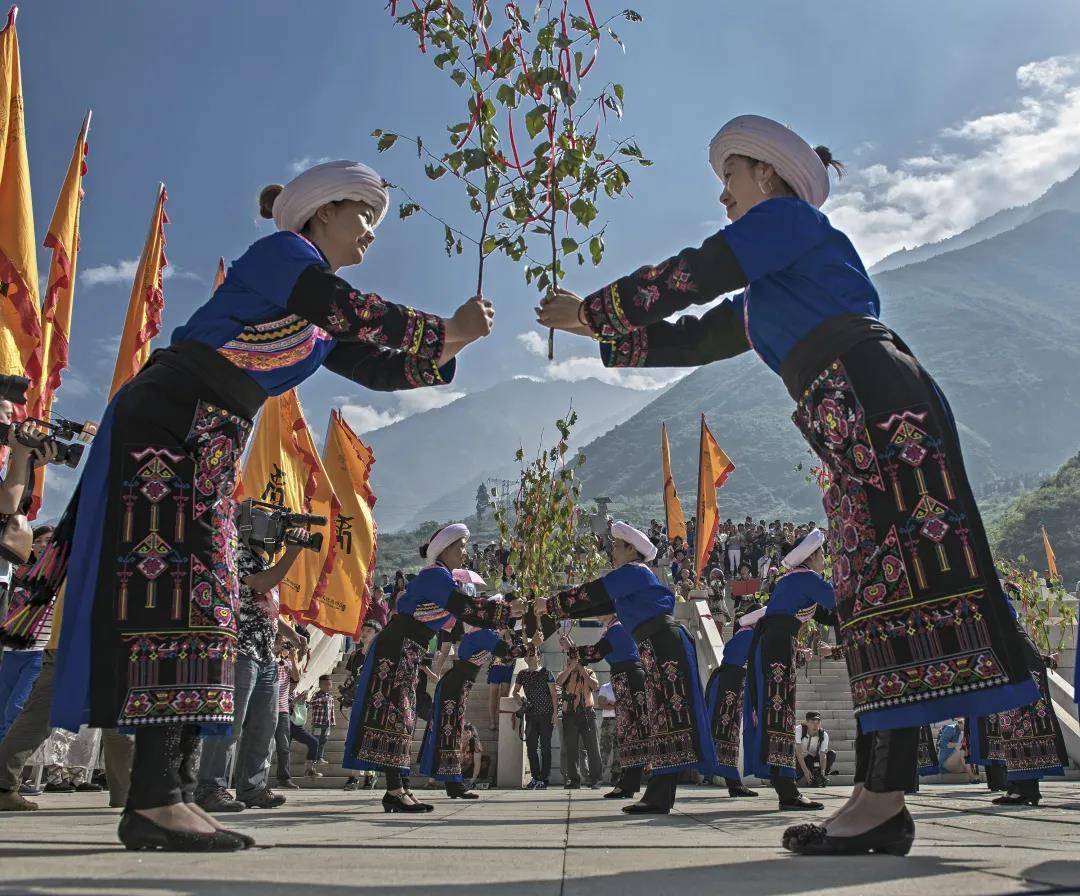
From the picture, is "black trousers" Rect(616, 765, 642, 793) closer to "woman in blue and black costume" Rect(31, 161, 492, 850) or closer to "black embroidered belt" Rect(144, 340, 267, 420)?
"woman in blue and black costume" Rect(31, 161, 492, 850)

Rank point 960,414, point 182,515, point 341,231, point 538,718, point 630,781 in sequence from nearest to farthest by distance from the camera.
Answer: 1. point 182,515
2. point 341,231
3. point 630,781
4. point 538,718
5. point 960,414

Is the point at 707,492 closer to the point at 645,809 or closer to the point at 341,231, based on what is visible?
the point at 645,809

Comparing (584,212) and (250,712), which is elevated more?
(584,212)

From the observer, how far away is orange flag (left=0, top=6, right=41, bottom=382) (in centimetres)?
664

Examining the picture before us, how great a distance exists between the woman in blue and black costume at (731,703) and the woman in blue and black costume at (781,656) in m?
1.27

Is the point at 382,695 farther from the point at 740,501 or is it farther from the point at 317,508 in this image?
the point at 740,501

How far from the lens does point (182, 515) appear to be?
289 centimetres

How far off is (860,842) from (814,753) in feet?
30.9

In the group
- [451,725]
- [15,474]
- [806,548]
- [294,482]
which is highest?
[294,482]

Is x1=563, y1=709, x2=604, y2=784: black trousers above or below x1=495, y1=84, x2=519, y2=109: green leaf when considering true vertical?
below

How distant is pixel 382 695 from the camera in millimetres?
6871

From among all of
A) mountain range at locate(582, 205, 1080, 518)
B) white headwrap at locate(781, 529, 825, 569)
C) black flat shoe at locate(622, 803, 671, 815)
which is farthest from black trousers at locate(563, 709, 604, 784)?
mountain range at locate(582, 205, 1080, 518)

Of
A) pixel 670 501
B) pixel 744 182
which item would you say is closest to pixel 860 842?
pixel 744 182

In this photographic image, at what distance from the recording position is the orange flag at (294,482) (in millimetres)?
11055
